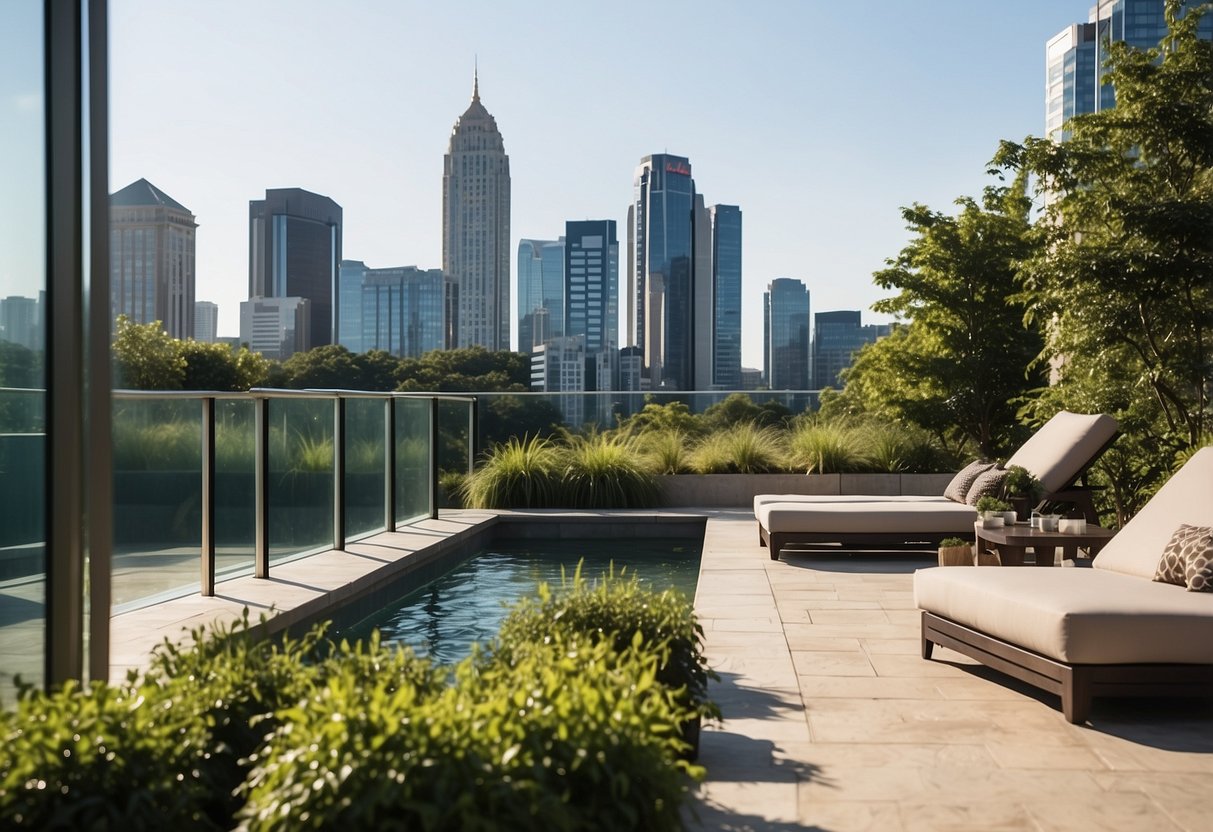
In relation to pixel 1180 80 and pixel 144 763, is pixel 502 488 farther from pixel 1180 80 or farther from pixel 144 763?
pixel 144 763

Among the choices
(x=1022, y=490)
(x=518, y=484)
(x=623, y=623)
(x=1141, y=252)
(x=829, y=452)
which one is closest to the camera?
(x=623, y=623)

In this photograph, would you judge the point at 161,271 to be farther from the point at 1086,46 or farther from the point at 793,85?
the point at 1086,46

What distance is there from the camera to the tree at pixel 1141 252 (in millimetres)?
7684

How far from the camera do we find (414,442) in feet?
31.3

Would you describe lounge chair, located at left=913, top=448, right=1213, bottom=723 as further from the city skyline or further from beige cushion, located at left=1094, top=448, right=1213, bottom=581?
the city skyline

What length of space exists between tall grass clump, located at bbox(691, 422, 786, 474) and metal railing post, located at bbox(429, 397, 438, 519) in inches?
116

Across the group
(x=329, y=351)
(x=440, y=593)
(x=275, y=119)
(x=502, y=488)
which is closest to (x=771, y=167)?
(x=502, y=488)

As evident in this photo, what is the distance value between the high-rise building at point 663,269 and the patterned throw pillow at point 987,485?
64980 millimetres

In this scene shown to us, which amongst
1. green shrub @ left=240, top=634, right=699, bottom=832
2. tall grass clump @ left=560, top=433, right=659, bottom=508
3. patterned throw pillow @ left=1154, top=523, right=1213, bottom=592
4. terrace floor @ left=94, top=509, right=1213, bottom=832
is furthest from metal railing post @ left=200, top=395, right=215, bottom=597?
tall grass clump @ left=560, top=433, right=659, bottom=508

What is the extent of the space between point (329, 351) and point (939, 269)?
25966 mm

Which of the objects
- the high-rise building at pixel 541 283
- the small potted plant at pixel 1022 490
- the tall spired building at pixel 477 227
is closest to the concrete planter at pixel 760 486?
the small potted plant at pixel 1022 490

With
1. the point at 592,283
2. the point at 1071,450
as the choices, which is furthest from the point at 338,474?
the point at 592,283

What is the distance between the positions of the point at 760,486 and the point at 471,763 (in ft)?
32.8

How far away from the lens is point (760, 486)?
→ 1152cm
